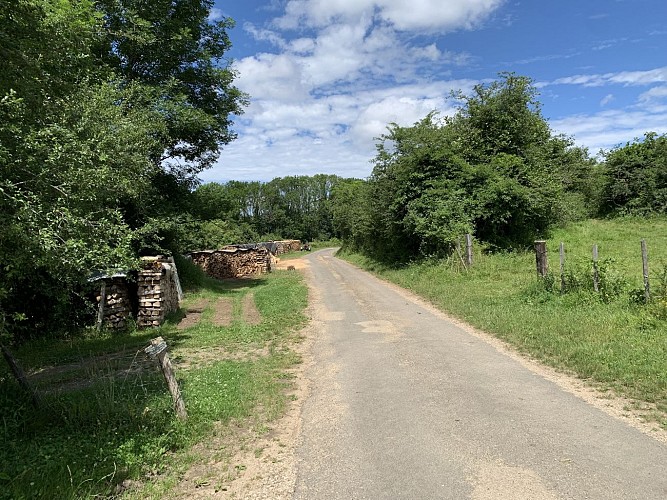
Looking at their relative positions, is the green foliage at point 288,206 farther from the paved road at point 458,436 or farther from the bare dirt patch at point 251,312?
the paved road at point 458,436

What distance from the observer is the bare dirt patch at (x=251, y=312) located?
40.0 feet

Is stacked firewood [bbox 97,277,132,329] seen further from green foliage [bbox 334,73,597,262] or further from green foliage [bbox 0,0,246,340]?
green foliage [bbox 334,73,597,262]

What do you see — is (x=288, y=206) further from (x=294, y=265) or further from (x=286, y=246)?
(x=294, y=265)

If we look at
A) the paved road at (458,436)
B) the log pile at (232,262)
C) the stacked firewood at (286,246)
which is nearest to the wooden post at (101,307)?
the paved road at (458,436)

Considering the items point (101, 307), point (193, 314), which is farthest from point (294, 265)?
point (101, 307)

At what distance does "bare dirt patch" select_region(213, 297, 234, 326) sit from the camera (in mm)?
12373

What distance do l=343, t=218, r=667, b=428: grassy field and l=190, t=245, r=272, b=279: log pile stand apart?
14913 millimetres

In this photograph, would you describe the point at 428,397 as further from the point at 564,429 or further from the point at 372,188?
the point at 372,188

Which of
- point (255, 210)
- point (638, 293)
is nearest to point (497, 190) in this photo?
point (638, 293)

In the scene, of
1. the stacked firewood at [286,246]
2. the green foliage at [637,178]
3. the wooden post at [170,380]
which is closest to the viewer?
the wooden post at [170,380]

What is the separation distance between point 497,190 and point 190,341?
1574 centimetres

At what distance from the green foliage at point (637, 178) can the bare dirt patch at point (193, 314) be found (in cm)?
2727

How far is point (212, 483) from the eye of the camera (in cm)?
404

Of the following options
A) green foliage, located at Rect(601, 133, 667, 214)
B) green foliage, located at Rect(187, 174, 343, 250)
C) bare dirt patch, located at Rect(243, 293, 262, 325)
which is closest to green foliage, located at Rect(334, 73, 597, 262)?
green foliage, located at Rect(601, 133, 667, 214)
